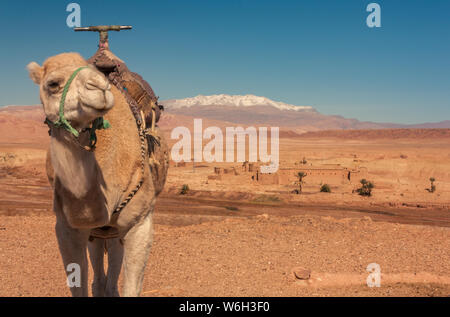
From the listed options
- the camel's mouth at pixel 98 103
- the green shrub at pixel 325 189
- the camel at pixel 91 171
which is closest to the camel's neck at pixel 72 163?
the camel at pixel 91 171

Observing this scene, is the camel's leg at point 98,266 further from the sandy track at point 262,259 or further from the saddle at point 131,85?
the sandy track at point 262,259

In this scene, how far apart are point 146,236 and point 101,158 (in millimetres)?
923

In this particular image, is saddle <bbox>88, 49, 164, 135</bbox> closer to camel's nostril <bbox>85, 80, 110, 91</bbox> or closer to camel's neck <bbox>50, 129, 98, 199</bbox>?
camel's neck <bbox>50, 129, 98, 199</bbox>

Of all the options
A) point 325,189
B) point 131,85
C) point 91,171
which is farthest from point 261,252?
point 325,189

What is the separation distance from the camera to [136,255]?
389cm

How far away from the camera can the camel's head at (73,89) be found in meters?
2.48

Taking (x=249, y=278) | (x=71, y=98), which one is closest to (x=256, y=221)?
(x=249, y=278)

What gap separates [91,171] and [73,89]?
2.08 feet

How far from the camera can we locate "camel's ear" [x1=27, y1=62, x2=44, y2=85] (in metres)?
2.78

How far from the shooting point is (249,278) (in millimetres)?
9250

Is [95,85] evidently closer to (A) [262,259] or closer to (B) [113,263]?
(B) [113,263]

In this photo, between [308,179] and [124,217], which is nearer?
[124,217]

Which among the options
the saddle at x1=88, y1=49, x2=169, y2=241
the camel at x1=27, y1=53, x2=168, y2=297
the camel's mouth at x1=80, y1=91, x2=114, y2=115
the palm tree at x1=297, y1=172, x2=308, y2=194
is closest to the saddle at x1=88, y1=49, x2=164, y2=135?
the saddle at x1=88, y1=49, x2=169, y2=241
